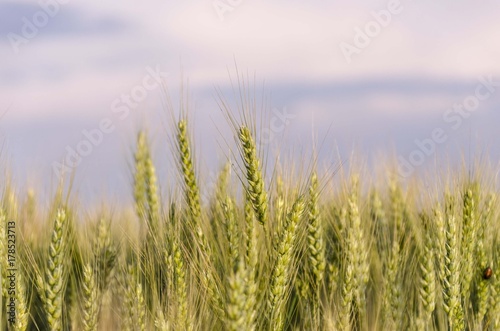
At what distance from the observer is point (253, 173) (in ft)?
9.57

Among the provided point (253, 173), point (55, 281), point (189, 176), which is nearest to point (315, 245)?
point (189, 176)

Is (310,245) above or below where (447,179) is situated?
below

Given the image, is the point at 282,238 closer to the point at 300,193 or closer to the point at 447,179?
the point at 300,193

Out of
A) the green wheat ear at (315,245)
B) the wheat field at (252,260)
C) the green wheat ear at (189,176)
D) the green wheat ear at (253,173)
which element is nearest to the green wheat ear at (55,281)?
the wheat field at (252,260)

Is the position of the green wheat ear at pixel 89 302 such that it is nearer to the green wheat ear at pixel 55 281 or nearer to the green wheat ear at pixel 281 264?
the green wheat ear at pixel 55 281

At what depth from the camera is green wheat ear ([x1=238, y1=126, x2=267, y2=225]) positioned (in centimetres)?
292

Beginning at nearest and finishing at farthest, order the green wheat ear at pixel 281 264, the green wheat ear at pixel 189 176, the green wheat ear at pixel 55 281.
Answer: the green wheat ear at pixel 281 264 → the green wheat ear at pixel 55 281 → the green wheat ear at pixel 189 176

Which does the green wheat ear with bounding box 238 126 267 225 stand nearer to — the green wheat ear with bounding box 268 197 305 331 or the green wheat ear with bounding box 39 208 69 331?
the green wheat ear with bounding box 268 197 305 331

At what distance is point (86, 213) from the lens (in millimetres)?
4586

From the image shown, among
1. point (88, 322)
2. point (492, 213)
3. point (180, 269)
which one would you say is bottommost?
point (88, 322)

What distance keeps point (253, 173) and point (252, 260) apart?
38 cm

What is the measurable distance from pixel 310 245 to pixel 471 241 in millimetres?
848

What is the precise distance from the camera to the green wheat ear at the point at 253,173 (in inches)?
115

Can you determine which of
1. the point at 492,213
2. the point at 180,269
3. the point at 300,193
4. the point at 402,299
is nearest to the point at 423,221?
the point at 492,213
